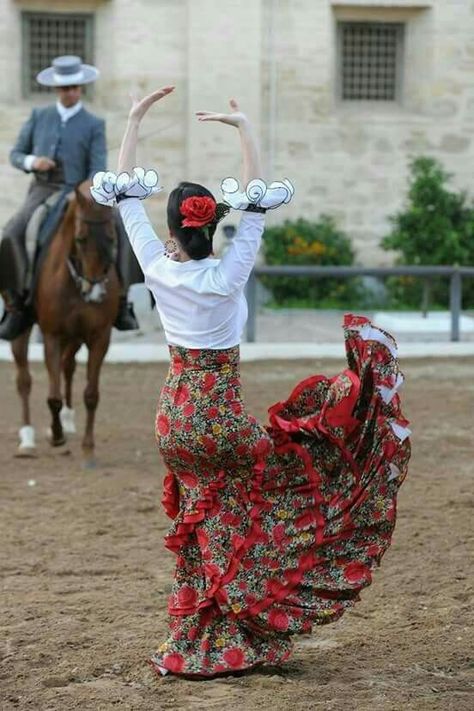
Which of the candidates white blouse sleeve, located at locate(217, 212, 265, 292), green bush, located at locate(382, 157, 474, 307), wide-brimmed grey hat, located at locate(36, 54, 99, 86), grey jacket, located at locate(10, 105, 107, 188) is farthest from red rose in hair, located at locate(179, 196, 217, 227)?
green bush, located at locate(382, 157, 474, 307)

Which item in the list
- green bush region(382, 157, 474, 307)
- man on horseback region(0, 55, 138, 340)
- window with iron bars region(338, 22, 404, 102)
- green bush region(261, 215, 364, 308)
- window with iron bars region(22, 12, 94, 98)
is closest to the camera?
man on horseback region(0, 55, 138, 340)

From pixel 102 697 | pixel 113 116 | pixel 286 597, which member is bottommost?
pixel 102 697

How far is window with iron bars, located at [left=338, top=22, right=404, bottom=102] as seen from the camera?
20547mm

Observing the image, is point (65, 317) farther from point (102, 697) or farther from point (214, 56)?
point (214, 56)

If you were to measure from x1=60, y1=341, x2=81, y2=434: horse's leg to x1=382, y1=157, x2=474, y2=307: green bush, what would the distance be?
28.2 ft

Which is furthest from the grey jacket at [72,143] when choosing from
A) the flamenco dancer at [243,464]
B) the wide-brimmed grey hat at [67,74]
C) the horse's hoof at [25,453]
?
the flamenco dancer at [243,464]

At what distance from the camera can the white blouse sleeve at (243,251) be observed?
4.88 metres

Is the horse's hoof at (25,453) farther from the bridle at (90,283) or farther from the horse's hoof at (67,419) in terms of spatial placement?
the bridle at (90,283)

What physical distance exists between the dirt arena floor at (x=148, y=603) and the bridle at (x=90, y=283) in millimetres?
1208

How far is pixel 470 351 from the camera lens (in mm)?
15703

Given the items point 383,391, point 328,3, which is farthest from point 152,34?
point 383,391

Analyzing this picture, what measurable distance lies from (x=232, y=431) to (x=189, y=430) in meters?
0.15

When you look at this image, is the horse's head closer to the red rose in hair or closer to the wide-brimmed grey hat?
the wide-brimmed grey hat

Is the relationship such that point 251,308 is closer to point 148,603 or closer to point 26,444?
point 26,444
